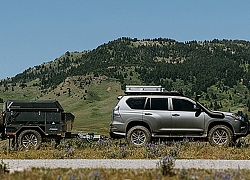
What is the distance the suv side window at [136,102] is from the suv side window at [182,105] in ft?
4.14

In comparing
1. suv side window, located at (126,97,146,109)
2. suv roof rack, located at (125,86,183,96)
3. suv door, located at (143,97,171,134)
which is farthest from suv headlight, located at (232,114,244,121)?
suv side window, located at (126,97,146,109)

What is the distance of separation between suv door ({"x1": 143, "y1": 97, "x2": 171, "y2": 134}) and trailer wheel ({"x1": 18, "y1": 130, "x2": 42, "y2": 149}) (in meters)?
4.34

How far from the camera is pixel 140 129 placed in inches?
776

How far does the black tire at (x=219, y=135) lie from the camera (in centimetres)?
1964

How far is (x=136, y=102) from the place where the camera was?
20.2 metres

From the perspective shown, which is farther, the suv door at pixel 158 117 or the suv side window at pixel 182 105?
the suv side window at pixel 182 105

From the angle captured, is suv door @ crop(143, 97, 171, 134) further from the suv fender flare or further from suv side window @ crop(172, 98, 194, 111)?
the suv fender flare

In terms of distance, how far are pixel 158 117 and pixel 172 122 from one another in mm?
593

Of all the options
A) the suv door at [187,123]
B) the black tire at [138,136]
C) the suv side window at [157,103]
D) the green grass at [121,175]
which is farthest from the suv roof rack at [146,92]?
the green grass at [121,175]

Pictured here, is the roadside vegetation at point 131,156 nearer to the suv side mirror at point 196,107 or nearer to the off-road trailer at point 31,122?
the off-road trailer at point 31,122

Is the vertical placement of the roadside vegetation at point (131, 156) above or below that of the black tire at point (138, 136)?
below

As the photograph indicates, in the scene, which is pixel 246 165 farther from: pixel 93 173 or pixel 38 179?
pixel 38 179

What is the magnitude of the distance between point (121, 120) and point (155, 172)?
8.85 meters

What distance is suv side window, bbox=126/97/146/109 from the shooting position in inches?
790
